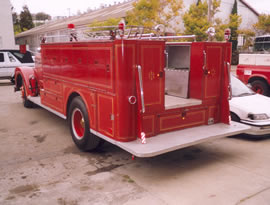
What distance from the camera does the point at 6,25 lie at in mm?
23094

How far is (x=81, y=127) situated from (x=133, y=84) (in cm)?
202

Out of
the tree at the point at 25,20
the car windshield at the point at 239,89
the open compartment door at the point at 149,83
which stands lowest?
the car windshield at the point at 239,89

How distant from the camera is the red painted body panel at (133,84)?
4.29 metres

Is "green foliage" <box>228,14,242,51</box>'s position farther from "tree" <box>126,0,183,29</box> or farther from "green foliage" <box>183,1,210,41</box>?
"tree" <box>126,0,183,29</box>

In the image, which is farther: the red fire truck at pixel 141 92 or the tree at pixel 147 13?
the tree at pixel 147 13

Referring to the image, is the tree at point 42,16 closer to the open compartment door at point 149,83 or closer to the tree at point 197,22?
the tree at point 197,22

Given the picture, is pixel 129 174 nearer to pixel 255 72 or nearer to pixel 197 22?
→ pixel 255 72

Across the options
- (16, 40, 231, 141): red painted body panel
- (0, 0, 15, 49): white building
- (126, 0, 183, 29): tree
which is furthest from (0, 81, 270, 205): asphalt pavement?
(0, 0, 15, 49): white building

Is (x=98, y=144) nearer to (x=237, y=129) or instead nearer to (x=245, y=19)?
(x=237, y=129)

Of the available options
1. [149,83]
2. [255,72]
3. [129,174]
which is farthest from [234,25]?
[129,174]

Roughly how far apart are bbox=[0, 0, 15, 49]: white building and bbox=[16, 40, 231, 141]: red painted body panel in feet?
64.1

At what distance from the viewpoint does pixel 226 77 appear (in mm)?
5418

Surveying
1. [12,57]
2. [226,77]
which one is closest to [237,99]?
[226,77]

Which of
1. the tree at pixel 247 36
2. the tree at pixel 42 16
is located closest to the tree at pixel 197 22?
the tree at pixel 247 36
